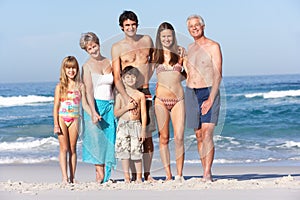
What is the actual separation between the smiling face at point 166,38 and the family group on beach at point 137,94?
2 cm

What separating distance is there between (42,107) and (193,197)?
17192mm

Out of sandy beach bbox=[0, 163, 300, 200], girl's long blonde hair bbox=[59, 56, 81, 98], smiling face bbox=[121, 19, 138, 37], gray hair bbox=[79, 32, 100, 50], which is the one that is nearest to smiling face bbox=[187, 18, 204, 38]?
smiling face bbox=[121, 19, 138, 37]

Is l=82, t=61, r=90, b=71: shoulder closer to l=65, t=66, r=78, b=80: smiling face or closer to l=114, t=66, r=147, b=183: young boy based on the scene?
l=65, t=66, r=78, b=80: smiling face

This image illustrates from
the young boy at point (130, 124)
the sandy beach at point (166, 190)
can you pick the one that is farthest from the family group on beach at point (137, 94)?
the sandy beach at point (166, 190)

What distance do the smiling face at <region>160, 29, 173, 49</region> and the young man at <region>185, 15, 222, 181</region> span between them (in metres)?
0.31

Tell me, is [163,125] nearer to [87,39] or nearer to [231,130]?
[87,39]

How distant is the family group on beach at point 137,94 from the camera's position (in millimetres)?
6516

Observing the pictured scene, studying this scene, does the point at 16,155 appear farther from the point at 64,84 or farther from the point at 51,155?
the point at 64,84

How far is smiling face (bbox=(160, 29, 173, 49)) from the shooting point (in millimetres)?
6379

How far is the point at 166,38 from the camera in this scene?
6.41 m

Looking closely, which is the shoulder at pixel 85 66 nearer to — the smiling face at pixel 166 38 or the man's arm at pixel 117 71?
the man's arm at pixel 117 71

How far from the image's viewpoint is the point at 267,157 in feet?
34.0

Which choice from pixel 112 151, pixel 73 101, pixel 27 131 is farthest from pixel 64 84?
pixel 27 131

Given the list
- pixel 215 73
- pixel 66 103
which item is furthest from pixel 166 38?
pixel 66 103
